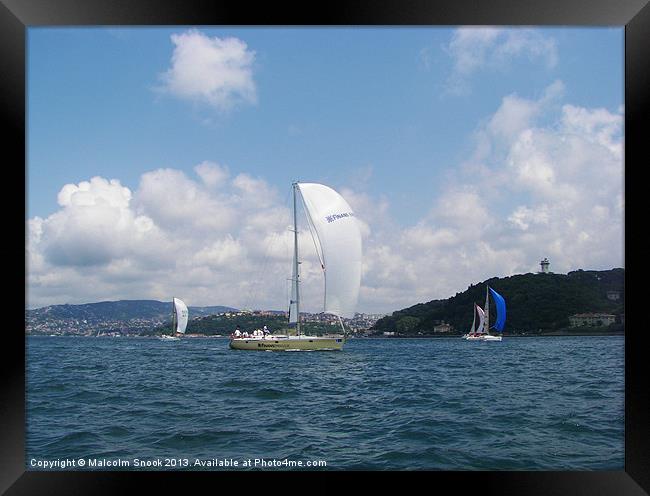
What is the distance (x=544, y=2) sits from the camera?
3.07 m

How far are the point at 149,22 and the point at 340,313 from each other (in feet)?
44.4

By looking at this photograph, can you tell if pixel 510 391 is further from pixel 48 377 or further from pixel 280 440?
pixel 48 377

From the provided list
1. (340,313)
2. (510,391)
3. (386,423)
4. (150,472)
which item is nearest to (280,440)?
(386,423)

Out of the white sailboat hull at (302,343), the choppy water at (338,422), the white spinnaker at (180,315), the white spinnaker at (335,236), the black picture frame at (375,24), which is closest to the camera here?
the black picture frame at (375,24)

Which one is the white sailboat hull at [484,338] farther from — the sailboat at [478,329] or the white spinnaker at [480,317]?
the white spinnaker at [480,317]

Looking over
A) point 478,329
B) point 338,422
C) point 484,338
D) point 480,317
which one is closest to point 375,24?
point 338,422

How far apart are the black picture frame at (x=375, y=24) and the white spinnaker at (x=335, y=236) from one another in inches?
479

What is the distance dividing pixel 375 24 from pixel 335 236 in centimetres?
1220

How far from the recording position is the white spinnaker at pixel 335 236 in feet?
50.3

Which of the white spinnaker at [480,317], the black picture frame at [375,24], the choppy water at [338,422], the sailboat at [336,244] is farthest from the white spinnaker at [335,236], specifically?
the white spinnaker at [480,317]

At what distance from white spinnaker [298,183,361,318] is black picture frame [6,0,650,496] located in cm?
1216

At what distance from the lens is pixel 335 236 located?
1532cm

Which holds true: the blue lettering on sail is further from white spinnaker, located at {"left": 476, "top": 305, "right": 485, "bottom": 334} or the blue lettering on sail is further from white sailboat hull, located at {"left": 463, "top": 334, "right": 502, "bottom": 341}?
white sailboat hull, located at {"left": 463, "top": 334, "right": 502, "bottom": 341}

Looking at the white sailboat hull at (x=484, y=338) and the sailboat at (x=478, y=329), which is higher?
the sailboat at (x=478, y=329)
